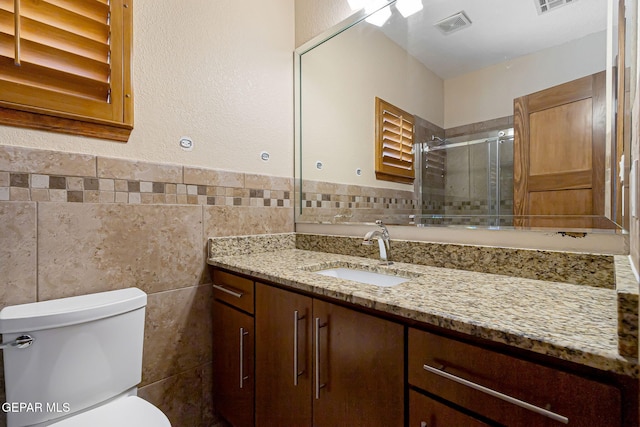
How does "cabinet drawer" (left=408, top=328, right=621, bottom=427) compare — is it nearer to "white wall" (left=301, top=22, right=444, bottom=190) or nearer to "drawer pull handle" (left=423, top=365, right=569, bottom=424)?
"drawer pull handle" (left=423, top=365, right=569, bottom=424)

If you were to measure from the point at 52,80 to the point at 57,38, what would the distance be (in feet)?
0.53

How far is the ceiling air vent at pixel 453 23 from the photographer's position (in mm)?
1334

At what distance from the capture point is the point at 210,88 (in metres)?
1.54

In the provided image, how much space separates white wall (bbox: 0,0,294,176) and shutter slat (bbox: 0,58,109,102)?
0.15 meters

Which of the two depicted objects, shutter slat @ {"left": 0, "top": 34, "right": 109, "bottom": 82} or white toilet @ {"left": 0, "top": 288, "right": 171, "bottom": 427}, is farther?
A: shutter slat @ {"left": 0, "top": 34, "right": 109, "bottom": 82}

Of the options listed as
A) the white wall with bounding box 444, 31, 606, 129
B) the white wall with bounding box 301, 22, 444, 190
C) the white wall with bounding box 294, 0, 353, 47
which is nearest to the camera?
the white wall with bounding box 444, 31, 606, 129

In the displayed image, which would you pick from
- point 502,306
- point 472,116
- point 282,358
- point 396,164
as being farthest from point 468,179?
point 282,358

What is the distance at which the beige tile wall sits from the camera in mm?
1067

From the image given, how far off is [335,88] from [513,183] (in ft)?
3.88

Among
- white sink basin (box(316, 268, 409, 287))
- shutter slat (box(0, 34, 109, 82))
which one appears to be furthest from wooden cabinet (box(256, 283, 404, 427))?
shutter slat (box(0, 34, 109, 82))

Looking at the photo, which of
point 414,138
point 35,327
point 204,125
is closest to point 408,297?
point 414,138

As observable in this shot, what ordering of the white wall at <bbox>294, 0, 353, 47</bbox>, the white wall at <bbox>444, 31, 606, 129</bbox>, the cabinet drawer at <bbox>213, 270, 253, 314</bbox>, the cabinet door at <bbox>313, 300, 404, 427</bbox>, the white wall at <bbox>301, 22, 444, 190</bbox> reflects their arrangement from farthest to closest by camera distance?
the white wall at <bbox>294, 0, 353, 47</bbox>
the white wall at <bbox>301, 22, 444, 190</bbox>
the cabinet drawer at <bbox>213, 270, 253, 314</bbox>
the white wall at <bbox>444, 31, 606, 129</bbox>
the cabinet door at <bbox>313, 300, 404, 427</bbox>

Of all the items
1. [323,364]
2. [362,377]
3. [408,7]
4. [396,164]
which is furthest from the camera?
[396,164]

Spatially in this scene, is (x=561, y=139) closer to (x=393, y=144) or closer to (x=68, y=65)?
(x=393, y=144)
